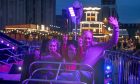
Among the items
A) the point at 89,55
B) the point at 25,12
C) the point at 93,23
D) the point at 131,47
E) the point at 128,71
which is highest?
the point at 25,12

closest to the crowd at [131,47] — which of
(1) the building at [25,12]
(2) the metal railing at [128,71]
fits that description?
(2) the metal railing at [128,71]

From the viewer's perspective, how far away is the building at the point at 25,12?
139 metres

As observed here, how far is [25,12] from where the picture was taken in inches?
5635

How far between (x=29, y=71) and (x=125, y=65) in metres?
2.44

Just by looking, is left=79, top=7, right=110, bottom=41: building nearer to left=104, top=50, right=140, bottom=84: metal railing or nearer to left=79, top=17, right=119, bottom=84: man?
left=104, top=50, right=140, bottom=84: metal railing

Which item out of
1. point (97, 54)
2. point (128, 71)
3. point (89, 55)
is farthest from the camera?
point (128, 71)

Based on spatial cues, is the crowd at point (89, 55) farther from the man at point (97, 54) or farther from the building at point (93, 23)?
the building at point (93, 23)

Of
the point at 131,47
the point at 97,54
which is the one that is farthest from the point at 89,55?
the point at 131,47

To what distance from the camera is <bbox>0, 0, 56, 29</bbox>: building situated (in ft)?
457

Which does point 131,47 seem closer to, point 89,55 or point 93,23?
point 89,55

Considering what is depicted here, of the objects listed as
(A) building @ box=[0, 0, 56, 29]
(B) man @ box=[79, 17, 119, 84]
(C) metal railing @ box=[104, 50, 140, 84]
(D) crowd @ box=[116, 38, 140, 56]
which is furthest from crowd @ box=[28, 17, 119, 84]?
(A) building @ box=[0, 0, 56, 29]

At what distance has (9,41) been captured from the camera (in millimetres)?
19938

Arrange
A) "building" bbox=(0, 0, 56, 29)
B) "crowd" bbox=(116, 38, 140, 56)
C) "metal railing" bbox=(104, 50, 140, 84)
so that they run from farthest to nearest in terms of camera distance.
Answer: "building" bbox=(0, 0, 56, 29), "crowd" bbox=(116, 38, 140, 56), "metal railing" bbox=(104, 50, 140, 84)

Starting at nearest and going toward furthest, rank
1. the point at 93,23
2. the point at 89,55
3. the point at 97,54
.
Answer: the point at 97,54, the point at 89,55, the point at 93,23
